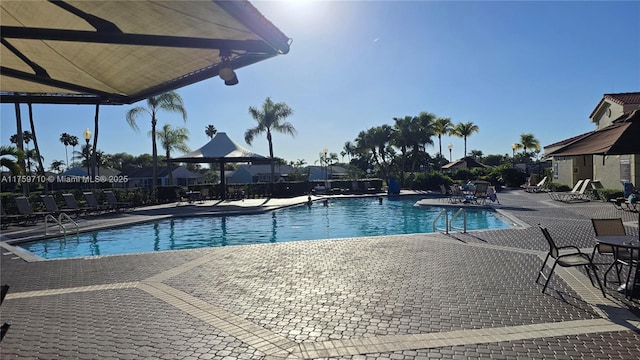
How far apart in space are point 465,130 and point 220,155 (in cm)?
4188

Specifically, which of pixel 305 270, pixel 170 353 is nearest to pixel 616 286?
pixel 305 270

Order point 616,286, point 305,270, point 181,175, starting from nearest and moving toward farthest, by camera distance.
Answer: point 616,286, point 305,270, point 181,175

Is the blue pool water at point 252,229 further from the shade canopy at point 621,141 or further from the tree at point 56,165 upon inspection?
the tree at point 56,165

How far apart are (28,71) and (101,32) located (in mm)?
1923

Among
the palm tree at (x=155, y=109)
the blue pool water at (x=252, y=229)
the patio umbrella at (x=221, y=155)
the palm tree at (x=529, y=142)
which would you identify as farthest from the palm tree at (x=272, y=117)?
the palm tree at (x=529, y=142)

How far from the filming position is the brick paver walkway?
3850 millimetres

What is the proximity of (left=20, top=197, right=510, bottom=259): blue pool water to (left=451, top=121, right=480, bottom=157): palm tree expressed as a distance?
3881 cm

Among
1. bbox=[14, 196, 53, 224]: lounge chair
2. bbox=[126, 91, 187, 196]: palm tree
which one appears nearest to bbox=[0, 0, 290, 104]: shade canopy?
bbox=[14, 196, 53, 224]: lounge chair

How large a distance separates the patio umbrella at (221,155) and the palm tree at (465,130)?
3928 cm

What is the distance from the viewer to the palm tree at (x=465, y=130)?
179ft

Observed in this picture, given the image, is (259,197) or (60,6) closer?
(60,6)

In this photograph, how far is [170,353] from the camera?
3.78 meters

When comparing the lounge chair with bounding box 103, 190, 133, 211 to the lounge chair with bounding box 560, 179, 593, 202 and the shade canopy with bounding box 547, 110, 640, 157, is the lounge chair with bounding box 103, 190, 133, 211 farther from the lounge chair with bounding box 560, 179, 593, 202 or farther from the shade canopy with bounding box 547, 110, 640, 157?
the lounge chair with bounding box 560, 179, 593, 202

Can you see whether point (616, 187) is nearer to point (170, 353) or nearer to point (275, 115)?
point (170, 353)
